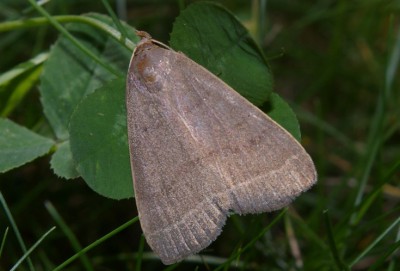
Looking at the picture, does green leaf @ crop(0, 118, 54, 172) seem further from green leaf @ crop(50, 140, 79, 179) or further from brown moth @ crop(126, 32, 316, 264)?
brown moth @ crop(126, 32, 316, 264)

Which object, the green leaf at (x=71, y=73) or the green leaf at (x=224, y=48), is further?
the green leaf at (x=71, y=73)

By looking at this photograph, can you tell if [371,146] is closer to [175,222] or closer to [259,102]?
[259,102]

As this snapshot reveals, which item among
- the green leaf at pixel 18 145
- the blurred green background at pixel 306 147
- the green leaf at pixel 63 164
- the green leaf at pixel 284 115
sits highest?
the green leaf at pixel 18 145

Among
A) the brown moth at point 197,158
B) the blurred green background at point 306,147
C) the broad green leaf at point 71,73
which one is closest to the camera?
the brown moth at point 197,158

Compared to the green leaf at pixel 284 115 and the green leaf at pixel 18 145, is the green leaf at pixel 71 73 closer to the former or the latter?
the green leaf at pixel 18 145

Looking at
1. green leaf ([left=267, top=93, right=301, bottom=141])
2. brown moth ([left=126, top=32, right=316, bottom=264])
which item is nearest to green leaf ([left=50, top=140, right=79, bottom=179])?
brown moth ([left=126, top=32, right=316, bottom=264])

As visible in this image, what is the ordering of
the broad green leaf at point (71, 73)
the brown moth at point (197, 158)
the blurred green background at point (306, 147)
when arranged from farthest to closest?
the blurred green background at point (306, 147) < the broad green leaf at point (71, 73) < the brown moth at point (197, 158)

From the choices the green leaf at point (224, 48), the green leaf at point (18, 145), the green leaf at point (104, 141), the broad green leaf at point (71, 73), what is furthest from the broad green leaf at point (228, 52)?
the green leaf at point (18, 145)
